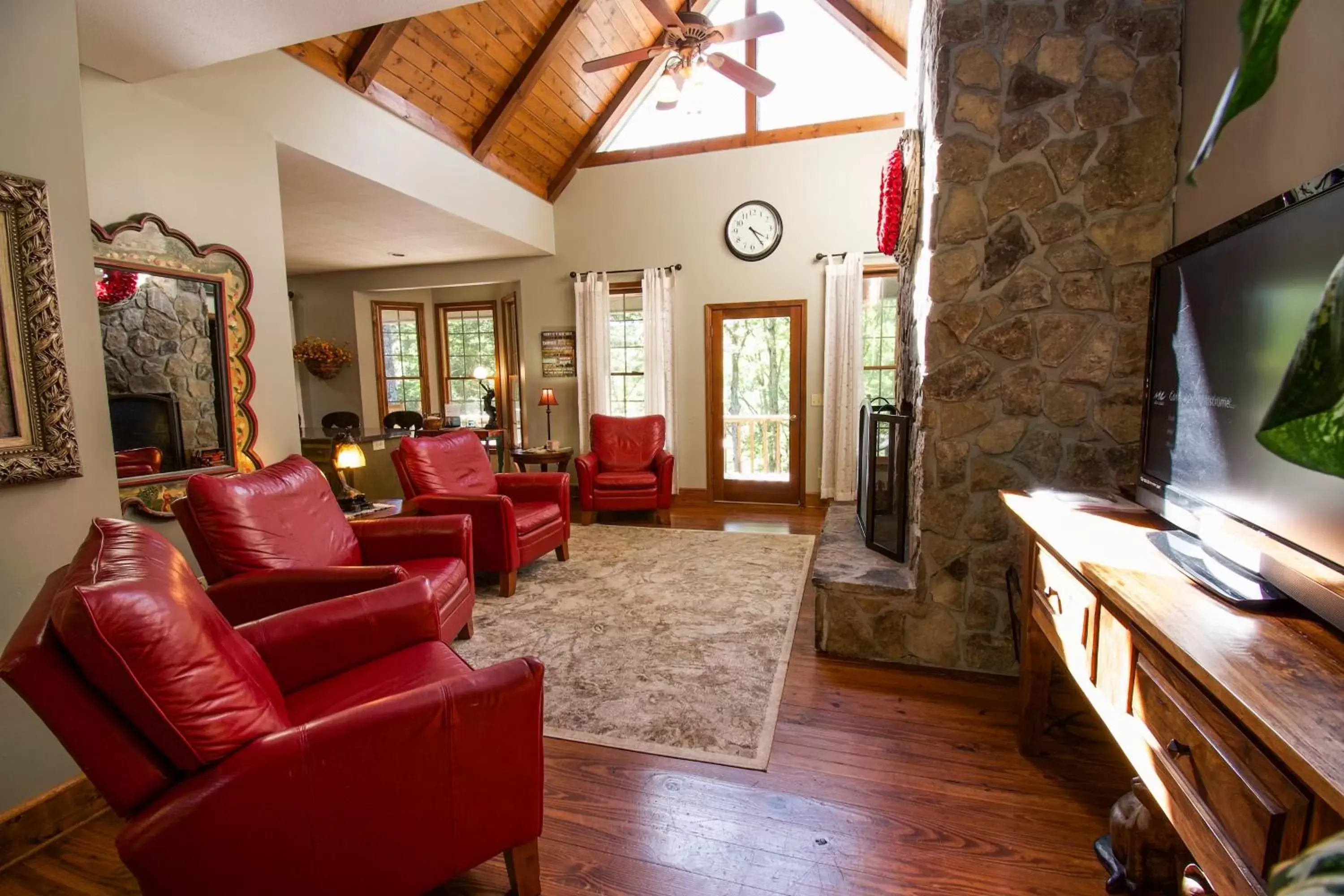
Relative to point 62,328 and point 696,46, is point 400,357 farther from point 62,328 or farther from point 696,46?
point 62,328

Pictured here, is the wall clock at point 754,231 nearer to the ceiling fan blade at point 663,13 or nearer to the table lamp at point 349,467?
the ceiling fan blade at point 663,13

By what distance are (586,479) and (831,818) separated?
3512mm

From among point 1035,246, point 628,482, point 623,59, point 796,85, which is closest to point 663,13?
point 623,59

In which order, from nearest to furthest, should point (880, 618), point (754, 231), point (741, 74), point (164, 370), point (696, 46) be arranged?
1. point (880, 618)
2. point (164, 370)
3. point (696, 46)
4. point (741, 74)
5. point (754, 231)

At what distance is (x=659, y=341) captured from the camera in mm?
5711

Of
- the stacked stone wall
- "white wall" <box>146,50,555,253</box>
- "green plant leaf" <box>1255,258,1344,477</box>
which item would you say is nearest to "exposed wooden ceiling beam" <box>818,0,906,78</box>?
the stacked stone wall

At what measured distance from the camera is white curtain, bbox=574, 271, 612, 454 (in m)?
5.84

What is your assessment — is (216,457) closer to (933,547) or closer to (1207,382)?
(933,547)

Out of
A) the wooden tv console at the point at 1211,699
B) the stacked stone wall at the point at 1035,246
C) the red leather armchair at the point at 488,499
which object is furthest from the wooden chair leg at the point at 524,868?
the red leather armchair at the point at 488,499

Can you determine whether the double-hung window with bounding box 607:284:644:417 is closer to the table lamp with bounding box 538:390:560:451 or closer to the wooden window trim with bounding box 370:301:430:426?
the table lamp with bounding box 538:390:560:451

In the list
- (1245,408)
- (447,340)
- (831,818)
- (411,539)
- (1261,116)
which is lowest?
(831,818)

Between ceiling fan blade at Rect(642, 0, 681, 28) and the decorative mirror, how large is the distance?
233 cm

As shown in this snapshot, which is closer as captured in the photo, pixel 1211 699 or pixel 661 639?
pixel 1211 699

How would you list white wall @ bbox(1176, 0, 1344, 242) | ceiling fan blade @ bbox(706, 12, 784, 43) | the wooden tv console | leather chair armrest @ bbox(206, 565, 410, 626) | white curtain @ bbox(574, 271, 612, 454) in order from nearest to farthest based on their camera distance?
the wooden tv console, white wall @ bbox(1176, 0, 1344, 242), leather chair armrest @ bbox(206, 565, 410, 626), ceiling fan blade @ bbox(706, 12, 784, 43), white curtain @ bbox(574, 271, 612, 454)
